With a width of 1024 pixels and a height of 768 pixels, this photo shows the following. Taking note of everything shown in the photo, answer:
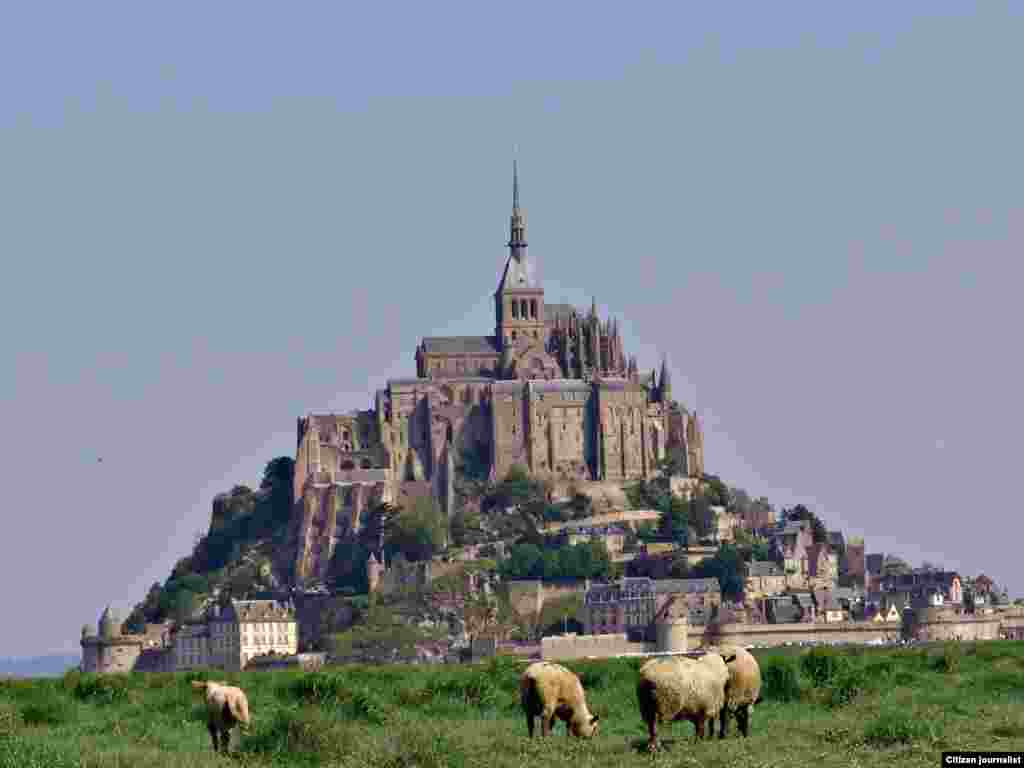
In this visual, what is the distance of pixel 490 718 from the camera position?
27062 millimetres

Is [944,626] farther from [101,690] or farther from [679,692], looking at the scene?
[679,692]

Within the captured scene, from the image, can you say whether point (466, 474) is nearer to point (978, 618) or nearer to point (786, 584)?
point (786, 584)

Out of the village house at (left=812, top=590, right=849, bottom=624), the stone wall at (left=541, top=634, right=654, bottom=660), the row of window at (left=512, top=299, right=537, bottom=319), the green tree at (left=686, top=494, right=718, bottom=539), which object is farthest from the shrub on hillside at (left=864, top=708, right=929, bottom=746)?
the row of window at (left=512, top=299, right=537, bottom=319)

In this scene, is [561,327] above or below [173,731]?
above

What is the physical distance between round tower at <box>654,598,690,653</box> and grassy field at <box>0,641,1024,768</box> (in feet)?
254

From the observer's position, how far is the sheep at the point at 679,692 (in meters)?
22.2

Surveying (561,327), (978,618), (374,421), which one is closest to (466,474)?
(374,421)

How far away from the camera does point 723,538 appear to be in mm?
128125

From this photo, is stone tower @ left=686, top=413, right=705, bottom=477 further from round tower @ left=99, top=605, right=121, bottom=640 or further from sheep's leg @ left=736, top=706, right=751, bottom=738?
sheep's leg @ left=736, top=706, right=751, bottom=738

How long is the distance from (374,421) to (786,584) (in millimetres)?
22666

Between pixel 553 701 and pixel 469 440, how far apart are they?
105 meters

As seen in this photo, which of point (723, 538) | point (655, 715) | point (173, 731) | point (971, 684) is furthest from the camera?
point (723, 538)

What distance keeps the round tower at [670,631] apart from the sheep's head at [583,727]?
290 ft

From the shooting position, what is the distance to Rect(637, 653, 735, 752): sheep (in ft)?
72.7
